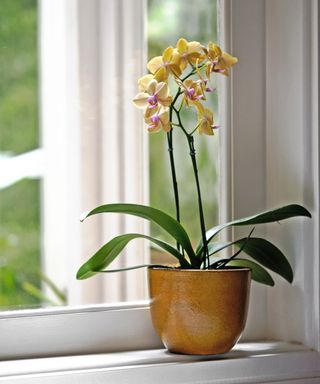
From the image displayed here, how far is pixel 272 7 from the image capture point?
156cm

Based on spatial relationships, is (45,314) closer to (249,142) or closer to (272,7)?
(249,142)

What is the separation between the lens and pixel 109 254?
137cm

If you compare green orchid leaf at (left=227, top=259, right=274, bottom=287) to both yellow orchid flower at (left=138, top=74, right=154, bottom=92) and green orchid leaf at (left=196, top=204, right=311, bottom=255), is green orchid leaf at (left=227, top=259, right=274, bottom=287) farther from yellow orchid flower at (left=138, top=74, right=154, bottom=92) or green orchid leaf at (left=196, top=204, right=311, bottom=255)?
yellow orchid flower at (left=138, top=74, right=154, bottom=92)

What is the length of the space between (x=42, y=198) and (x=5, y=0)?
35 cm

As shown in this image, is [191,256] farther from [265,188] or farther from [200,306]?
[265,188]

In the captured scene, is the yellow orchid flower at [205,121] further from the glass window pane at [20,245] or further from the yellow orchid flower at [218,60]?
the glass window pane at [20,245]

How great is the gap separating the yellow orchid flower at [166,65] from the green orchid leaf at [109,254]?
0.90 ft

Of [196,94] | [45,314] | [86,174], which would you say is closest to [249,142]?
[196,94]

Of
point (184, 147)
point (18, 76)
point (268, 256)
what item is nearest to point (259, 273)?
point (268, 256)

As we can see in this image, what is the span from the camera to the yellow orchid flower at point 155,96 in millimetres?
1359

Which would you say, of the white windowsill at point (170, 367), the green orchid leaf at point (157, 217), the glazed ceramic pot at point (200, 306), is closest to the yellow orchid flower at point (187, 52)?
the green orchid leaf at point (157, 217)

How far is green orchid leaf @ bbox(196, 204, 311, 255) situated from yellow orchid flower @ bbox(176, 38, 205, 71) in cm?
28

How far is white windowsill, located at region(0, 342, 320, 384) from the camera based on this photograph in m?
1.29

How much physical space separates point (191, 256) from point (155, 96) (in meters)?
0.28
